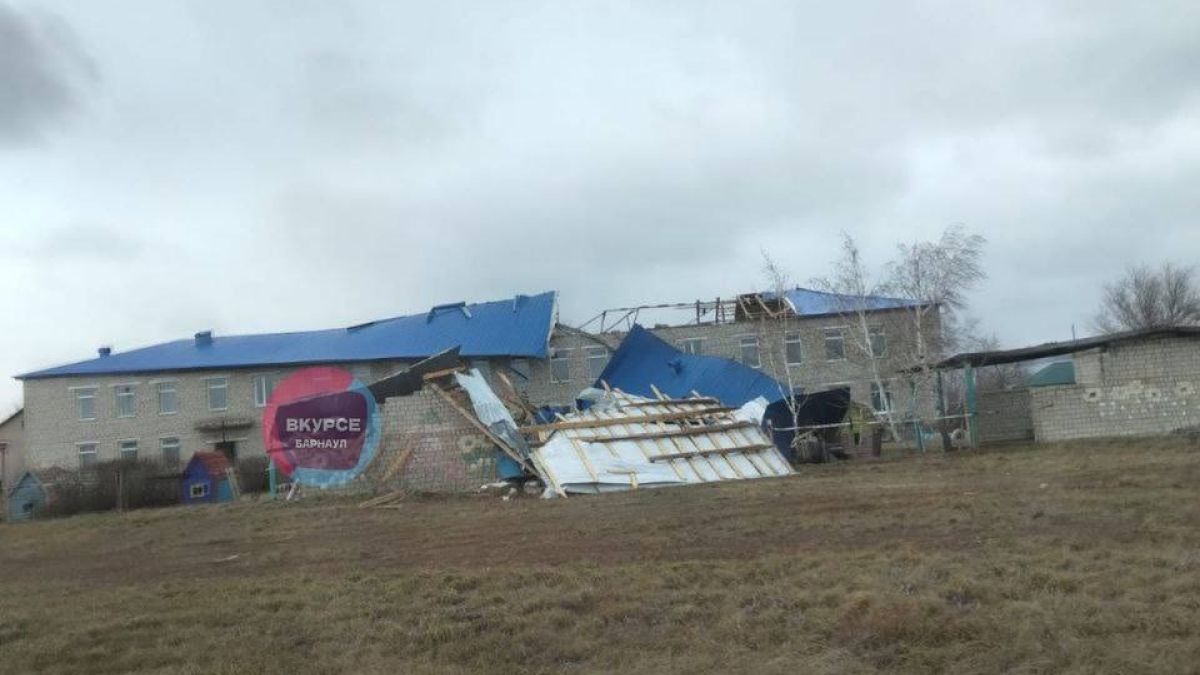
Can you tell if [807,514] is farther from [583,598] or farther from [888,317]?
[888,317]

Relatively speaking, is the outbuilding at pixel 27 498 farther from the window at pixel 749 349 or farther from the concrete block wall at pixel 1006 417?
the window at pixel 749 349

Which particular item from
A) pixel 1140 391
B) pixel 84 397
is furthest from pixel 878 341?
pixel 84 397

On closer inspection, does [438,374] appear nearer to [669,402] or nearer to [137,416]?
[669,402]

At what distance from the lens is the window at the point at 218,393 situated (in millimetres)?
52656

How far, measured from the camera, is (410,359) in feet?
168

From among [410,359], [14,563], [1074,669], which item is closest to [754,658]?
[1074,669]

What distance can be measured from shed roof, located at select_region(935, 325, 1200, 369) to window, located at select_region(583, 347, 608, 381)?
23798mm

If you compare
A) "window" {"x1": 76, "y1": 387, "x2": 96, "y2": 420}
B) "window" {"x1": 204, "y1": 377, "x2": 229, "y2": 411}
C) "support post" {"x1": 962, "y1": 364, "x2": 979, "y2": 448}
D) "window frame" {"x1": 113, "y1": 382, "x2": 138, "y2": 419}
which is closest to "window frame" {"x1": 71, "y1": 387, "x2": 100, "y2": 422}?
"window" {"x1": 76, "y1": 387, "x2": 96, "y2": 420}

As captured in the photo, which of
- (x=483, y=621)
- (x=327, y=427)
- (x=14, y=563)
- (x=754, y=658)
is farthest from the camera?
(x=327, y=427)

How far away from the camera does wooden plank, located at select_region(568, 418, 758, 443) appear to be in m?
22.7

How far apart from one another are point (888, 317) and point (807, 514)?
97.0 feet

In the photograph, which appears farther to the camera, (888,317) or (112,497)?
(888,317)

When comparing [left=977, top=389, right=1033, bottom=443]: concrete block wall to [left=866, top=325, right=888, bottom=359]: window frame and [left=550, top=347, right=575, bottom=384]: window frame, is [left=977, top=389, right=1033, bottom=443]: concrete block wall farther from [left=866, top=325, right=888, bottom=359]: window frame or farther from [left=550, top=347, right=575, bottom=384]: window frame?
[left=550, top=347, right=575, bottom=384]: window frame

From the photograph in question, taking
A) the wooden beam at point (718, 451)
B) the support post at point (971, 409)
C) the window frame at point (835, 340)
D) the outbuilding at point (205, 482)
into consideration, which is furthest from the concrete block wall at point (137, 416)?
the support post at point (971, 409)
